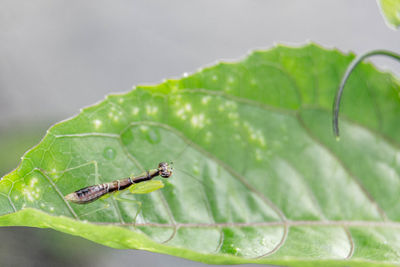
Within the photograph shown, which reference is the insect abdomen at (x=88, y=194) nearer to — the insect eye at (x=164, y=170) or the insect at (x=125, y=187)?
the insect at (x=125, y=187)

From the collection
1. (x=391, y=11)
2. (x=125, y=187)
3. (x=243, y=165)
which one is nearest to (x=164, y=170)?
(x=125, y=187)

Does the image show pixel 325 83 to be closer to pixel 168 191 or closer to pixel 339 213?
pixel 339 213

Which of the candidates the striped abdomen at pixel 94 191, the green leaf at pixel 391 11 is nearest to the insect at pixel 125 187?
the striped abdomen at pixel 94 191

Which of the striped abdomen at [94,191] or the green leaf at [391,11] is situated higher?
the green leaf at [391,11]

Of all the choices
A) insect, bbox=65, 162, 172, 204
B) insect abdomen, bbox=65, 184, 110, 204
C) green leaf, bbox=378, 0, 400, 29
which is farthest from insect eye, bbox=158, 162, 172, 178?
green leaf, bbox=378, 0, 400, 29

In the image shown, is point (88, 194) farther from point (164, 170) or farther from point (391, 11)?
point (391, 11)

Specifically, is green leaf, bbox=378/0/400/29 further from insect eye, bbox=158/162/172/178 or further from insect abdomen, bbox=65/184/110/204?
insect abdomen, bbox=65/184/110/204
